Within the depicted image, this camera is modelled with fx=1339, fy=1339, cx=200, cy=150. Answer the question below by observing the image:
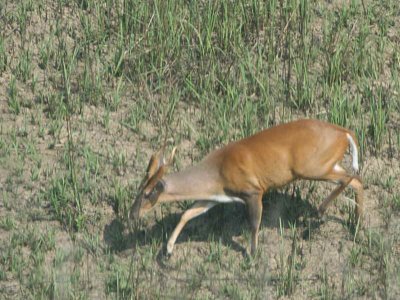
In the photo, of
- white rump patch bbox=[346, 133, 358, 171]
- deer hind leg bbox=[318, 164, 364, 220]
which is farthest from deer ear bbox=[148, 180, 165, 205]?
white rump patch bbox=[346, 133, 358, 171]

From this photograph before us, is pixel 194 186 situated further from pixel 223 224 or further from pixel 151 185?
pixel 223 224

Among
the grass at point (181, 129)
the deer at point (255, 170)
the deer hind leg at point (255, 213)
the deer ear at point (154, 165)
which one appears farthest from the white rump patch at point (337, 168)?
the deer ear at point (154, 165)

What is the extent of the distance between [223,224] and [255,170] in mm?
652

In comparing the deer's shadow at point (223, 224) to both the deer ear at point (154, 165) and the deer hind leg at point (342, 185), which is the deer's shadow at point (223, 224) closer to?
the deer hind leg at point (342, 185)

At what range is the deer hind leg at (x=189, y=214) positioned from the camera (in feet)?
34.5

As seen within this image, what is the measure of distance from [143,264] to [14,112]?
2.39 metres

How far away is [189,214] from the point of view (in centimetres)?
1063

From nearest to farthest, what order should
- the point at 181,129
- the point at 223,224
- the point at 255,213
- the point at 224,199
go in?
the point at 255,213, the point at 224,199, the point at 223,224, the point at 181,129

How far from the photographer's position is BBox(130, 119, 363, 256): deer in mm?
10445

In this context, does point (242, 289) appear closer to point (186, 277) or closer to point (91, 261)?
point (186, 277)

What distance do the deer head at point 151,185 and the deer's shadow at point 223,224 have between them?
30 centimetres

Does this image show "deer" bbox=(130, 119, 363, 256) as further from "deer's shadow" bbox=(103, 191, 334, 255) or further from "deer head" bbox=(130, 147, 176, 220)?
"deer's shadow" bbox=(103, 191, 334, 255)

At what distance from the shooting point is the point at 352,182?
10.7 metres

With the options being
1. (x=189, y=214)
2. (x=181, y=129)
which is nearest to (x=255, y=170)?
(x=189, y=214)
